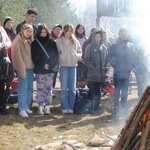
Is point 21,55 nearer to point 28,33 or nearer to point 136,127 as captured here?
point 28,33

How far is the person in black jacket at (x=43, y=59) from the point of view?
19.4 ft

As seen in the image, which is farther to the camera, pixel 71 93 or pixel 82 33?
pixel 82 33

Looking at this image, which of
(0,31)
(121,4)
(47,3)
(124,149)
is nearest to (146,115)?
(124,149)

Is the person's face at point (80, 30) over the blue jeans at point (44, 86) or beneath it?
over

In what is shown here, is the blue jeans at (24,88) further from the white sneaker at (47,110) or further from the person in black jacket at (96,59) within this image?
the person in black jacket at (96,59)

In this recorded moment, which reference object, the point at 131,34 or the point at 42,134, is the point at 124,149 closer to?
Result: the point at 42,134

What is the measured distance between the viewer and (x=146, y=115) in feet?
11.2

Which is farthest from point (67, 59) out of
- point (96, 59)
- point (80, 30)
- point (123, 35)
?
point (80, 30)

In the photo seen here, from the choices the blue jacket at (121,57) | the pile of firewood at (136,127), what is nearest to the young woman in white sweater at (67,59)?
the blue jacket at (121,57)

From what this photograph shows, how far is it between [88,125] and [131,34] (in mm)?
2777

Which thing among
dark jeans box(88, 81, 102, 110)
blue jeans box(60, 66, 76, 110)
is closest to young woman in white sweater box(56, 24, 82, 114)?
blue jeans box(60, 66, 76, 110)

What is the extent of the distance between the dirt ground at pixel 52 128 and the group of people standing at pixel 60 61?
0.24m

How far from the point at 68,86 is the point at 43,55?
34.6 inches

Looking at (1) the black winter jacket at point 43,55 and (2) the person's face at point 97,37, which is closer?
(1) the black winter jacket at point 43,55
